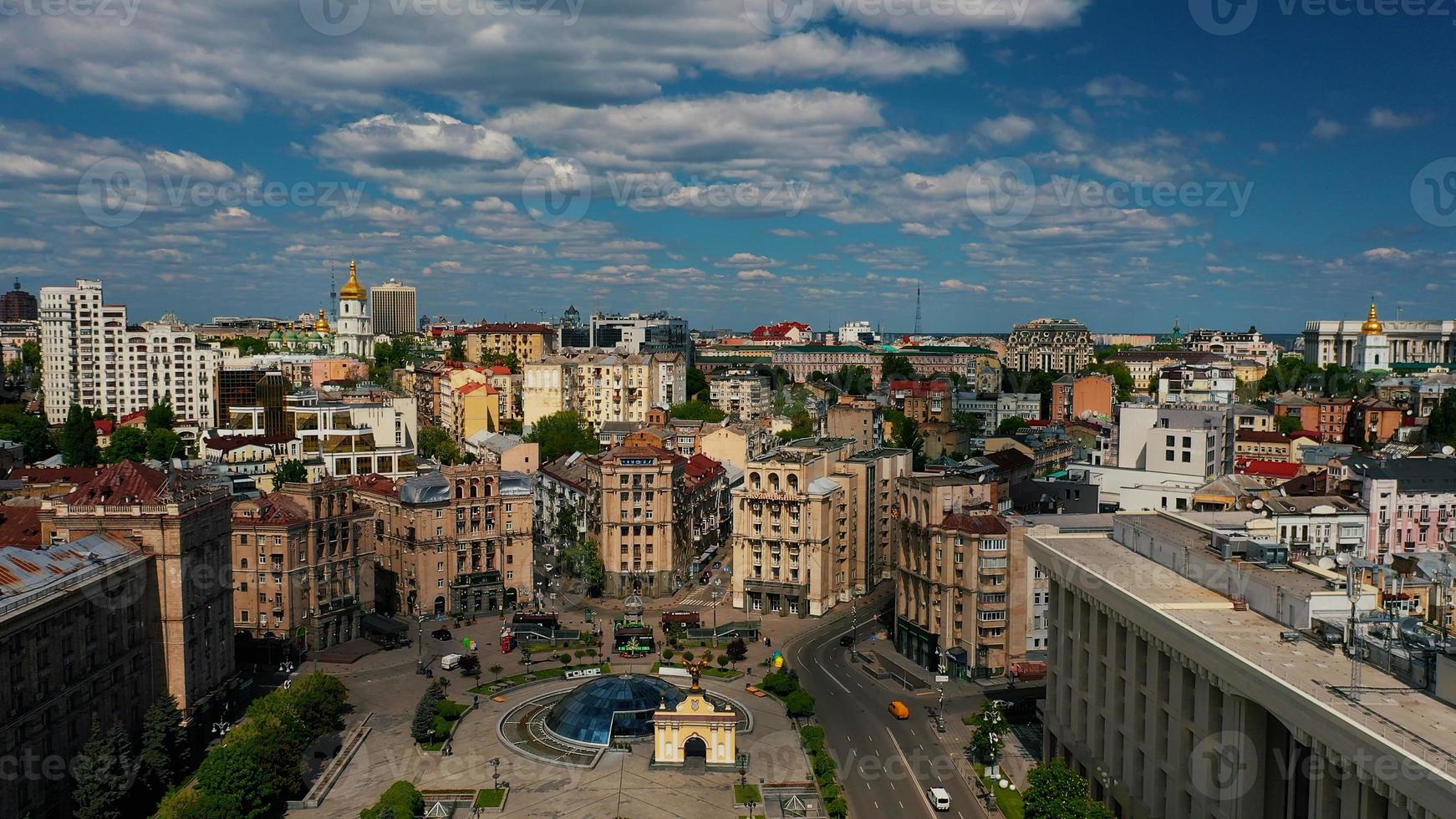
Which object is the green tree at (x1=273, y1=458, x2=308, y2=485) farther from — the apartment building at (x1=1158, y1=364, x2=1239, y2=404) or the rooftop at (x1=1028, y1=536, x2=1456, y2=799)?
the apartment building at (x1=1158, y1=364, x2=1239, y2=404)

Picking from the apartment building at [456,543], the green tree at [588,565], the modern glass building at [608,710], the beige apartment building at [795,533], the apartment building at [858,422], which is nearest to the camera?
the modern glass building at [608,710]

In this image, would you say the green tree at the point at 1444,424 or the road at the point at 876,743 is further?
the green tree at the point at 1444,424

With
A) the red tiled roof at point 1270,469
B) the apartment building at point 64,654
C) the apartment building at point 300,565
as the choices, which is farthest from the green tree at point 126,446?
the red tiled roof at point 1270,469

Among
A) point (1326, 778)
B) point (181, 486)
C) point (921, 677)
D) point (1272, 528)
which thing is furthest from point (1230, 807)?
point (181, 486)

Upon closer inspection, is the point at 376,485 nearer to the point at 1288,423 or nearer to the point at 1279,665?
the point at 1279,665

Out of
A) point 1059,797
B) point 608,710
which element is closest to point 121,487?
point 608,710

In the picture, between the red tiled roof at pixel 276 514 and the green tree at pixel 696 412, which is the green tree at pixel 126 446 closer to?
the red tiled roof at pixel 276 514
